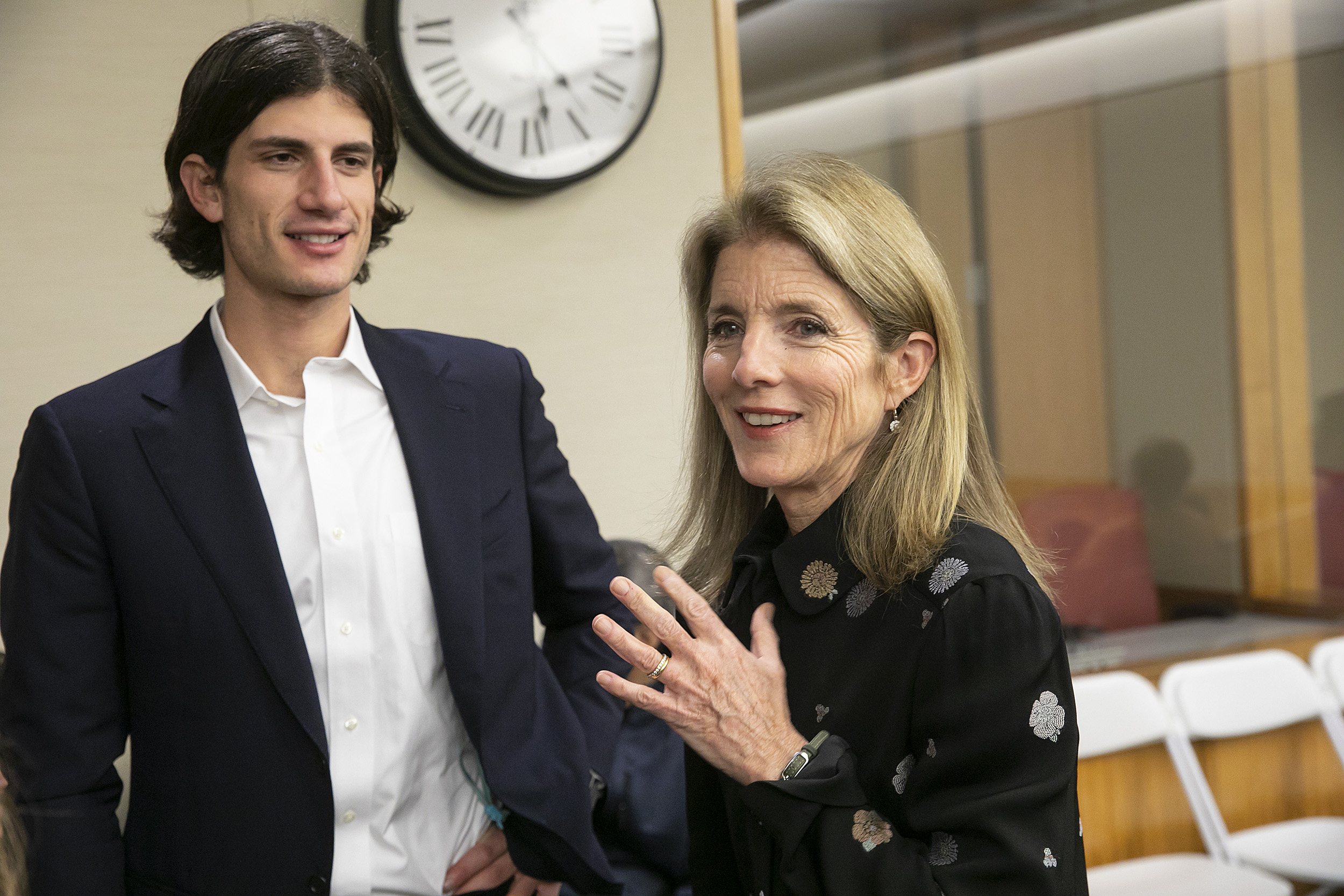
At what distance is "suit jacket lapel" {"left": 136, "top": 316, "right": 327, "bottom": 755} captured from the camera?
1442mm

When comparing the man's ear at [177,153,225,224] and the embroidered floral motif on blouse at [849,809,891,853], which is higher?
the man's ear at [177,153,225,224]

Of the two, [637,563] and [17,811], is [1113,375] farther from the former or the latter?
[17,811]

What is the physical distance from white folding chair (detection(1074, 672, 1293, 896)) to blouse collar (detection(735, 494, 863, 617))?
178cm

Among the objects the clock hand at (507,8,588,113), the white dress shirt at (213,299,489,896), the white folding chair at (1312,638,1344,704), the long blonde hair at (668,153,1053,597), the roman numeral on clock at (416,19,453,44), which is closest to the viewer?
the long blonde hair at (668,153,1053,597)

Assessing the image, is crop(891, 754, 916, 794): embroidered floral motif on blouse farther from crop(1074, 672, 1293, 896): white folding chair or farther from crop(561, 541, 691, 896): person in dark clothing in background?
crop(1074, 672, 1293, 896): white folding chair

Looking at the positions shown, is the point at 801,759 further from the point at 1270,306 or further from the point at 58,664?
the point at 1270,306

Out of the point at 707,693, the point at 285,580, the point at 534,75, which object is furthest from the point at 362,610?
the point at 534,75

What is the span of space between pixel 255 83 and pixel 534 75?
119cm

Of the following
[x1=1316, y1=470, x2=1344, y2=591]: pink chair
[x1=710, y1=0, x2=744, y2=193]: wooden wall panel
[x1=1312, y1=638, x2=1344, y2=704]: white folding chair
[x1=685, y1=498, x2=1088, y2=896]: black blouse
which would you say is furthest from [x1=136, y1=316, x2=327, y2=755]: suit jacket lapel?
[x1=1316, y1=470, x2=1344, y2=591]: pink chair

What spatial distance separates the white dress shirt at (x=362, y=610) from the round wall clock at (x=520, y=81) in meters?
1.04

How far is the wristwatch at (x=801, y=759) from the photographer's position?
3.65ft

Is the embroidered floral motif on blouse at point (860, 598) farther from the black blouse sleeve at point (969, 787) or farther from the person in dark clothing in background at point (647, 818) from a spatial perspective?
the person in dark clothing in background at point (647, 818)

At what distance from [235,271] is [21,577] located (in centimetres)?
48

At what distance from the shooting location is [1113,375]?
4109 millimetres
